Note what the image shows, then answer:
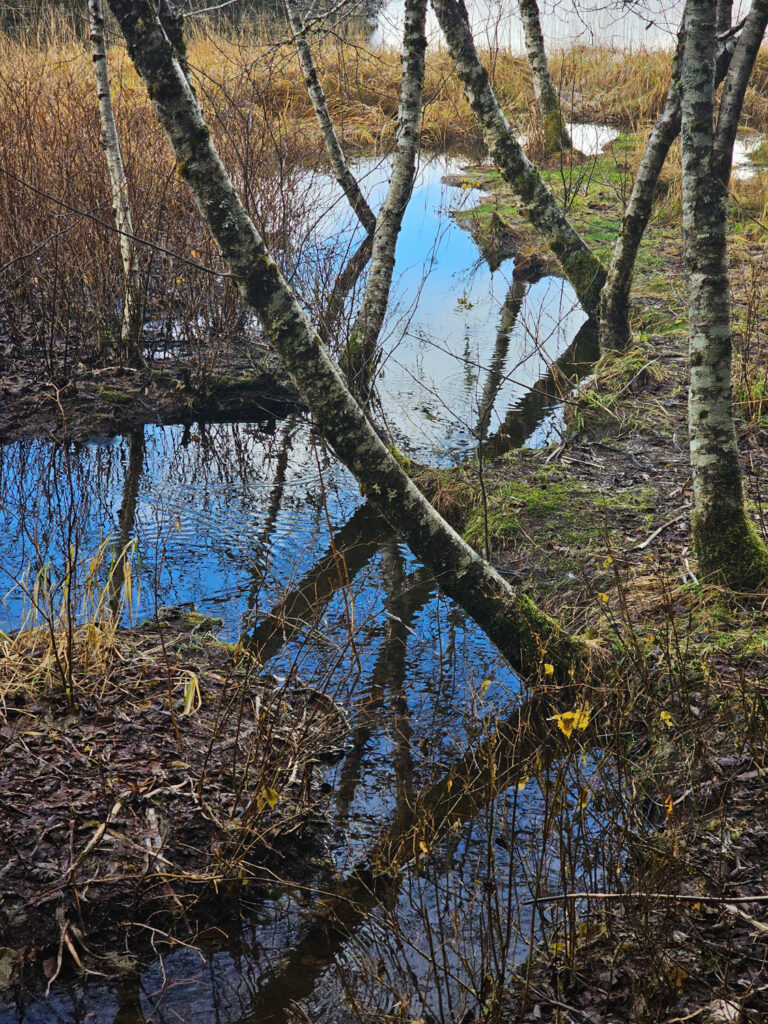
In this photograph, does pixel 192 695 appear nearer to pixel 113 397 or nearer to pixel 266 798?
pixel 266 798

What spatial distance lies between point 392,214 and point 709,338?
99.0 inches

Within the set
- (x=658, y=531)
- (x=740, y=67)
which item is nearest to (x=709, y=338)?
(x=658, y=531)

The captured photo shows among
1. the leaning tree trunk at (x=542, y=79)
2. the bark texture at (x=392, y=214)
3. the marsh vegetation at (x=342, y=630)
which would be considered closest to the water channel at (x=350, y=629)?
the marsh vegetation at (x=342, y=630)

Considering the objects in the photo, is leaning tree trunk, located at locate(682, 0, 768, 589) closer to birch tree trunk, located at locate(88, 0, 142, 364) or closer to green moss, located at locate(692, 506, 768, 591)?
green moss, located at locate(692, 506, 768, 591)

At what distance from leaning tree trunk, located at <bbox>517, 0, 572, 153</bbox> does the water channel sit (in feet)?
9.74

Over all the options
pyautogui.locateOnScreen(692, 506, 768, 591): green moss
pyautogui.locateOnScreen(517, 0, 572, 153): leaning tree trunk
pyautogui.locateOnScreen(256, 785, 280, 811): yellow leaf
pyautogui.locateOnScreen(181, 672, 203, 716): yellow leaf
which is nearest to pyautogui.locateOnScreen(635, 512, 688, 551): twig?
pyautogui.locateOnScreen(692, 506, 768, 591): green moss

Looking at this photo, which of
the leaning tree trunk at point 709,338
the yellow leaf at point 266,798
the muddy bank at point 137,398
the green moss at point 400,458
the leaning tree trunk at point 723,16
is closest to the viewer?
the yellow leaf at point 266,798

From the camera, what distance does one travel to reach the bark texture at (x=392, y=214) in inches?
204

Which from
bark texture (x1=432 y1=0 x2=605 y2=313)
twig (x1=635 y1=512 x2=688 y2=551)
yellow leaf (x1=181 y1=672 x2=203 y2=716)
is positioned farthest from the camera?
bark texture (x1=432 y1=0 x2=605 y2=313)

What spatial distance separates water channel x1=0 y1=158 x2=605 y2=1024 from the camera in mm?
2482

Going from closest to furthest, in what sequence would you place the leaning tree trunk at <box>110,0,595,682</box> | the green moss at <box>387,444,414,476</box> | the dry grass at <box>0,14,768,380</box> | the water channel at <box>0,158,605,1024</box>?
the water channel at <box>0,158,605,1024</box>
the leaning tree trunk at <box>110,0,595,682</box>
the green moss at <box>387,444,414,476</box>
the dry grass at <box>0,14,768,380</box>

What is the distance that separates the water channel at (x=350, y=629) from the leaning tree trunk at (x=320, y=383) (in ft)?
0.81

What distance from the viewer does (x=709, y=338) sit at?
11.7ft

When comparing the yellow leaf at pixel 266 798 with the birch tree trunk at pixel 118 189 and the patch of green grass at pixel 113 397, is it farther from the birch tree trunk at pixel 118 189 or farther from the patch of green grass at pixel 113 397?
the patch of green grass at pixel 113 397
